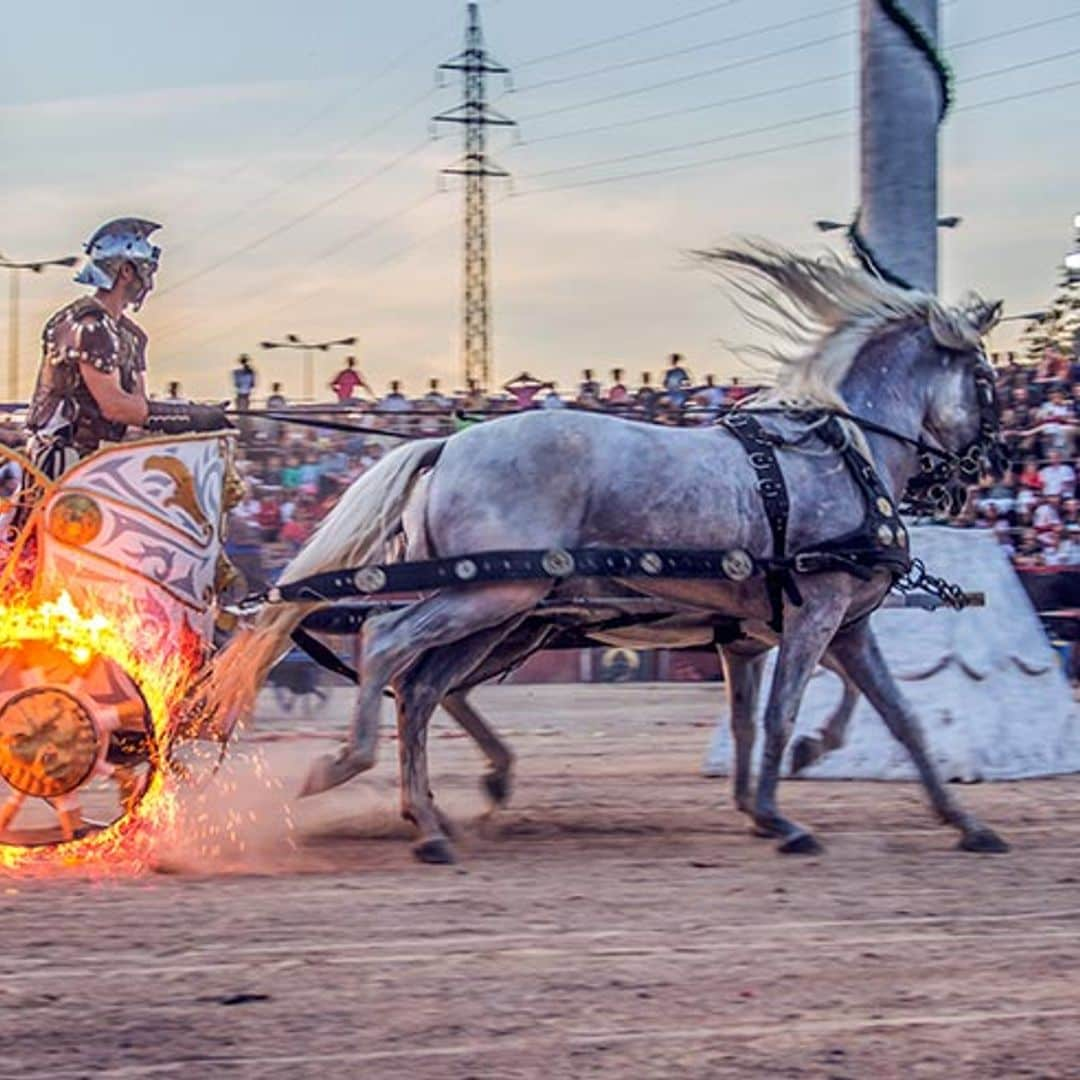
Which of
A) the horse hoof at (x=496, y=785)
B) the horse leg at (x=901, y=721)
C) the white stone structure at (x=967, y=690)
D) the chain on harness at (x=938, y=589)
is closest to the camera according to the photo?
the horse leg at (x=901, y=721)

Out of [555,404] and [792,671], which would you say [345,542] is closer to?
[792,671]

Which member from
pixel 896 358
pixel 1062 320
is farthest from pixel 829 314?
pixel 1062 320

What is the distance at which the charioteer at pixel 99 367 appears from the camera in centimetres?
727

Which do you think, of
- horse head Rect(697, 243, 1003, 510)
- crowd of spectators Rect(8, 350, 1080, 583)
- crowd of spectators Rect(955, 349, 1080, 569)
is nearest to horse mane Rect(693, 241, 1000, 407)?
horse head Rect(697, 243, 1003, 510)

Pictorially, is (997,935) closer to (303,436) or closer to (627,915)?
(627,915)

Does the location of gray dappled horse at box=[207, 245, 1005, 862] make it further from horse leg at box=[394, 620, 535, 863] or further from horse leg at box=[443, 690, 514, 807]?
horse leg at box=[443, 690, 514, 807]

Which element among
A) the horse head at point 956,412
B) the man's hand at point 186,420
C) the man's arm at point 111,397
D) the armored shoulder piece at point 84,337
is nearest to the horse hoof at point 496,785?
the man's hand at point 186,420

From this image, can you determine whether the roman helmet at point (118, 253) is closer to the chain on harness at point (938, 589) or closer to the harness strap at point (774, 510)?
the harness strap at point (774, 510)

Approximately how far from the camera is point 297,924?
19.6 ft

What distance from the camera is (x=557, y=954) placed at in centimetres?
557

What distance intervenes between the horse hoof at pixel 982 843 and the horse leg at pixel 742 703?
1017mm

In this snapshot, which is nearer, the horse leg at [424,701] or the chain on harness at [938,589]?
the horse leg at [424,701]

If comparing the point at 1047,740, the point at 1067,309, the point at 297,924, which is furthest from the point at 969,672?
the point at 1067,309

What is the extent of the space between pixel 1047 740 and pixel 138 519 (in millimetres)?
5259
